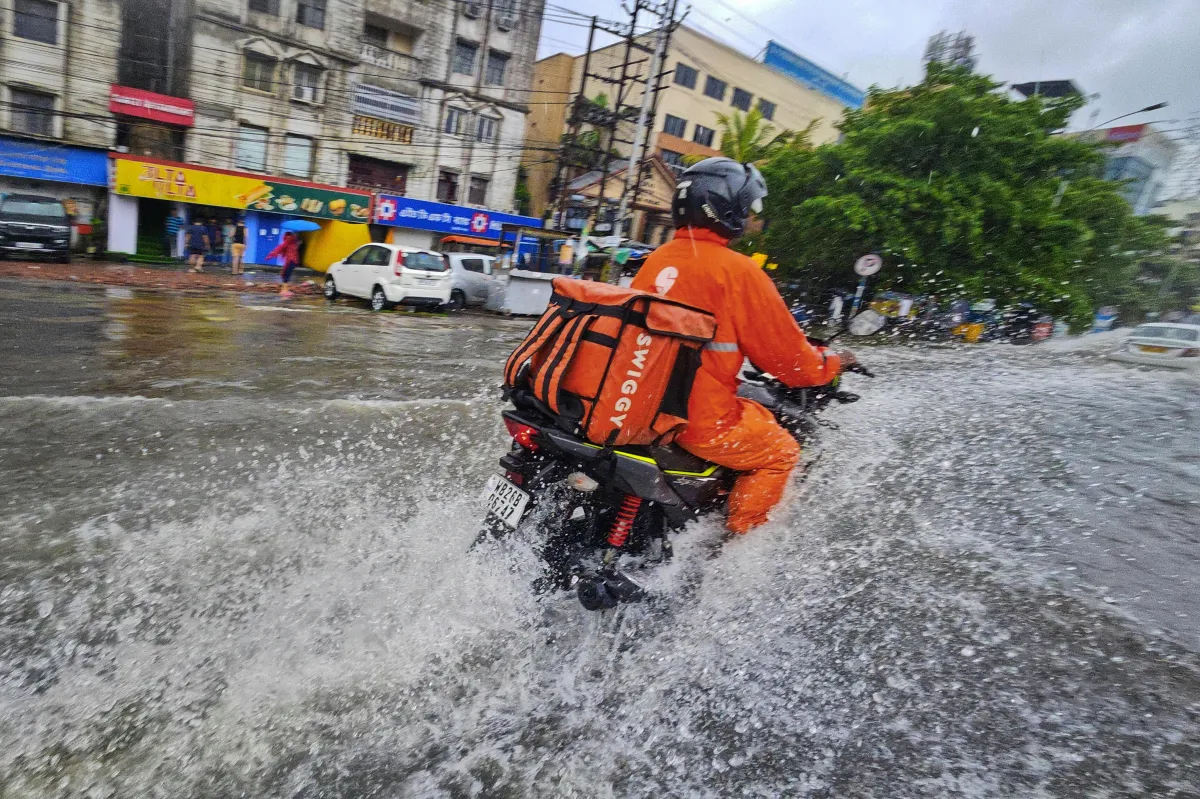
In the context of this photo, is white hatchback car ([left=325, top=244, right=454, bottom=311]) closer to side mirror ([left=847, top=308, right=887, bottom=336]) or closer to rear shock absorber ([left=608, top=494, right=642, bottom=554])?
side mirror ([left=847, top=308, right=887, bottom=336])

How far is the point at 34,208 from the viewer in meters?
16.5

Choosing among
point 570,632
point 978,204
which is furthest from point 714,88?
point 570,632

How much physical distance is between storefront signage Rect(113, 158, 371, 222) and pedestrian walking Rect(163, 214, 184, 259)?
74cm

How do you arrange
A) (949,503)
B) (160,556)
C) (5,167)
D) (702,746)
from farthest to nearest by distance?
1. (5,167)
2. (949,503)
3. (160,556)
4. (702,746)

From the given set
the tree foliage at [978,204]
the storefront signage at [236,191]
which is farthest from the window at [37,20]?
the tree foliage at [978,204]

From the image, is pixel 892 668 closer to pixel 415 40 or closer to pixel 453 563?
pixel 453 563

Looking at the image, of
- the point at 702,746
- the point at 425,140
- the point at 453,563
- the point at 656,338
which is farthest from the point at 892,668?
the point at 425,140

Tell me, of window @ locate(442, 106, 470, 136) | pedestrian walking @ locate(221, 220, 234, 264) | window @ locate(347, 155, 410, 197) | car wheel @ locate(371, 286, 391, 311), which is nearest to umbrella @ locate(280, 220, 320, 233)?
pedestrian walking @ locate(221, 220, 234, 264)

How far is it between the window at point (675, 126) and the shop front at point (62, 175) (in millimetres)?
25904

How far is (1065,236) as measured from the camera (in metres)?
15.4

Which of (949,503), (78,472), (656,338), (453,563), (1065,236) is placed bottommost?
(78,472)

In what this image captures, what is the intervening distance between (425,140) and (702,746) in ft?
93.9

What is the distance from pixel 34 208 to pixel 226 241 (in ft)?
21.0

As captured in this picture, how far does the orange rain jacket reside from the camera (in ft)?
8.28
